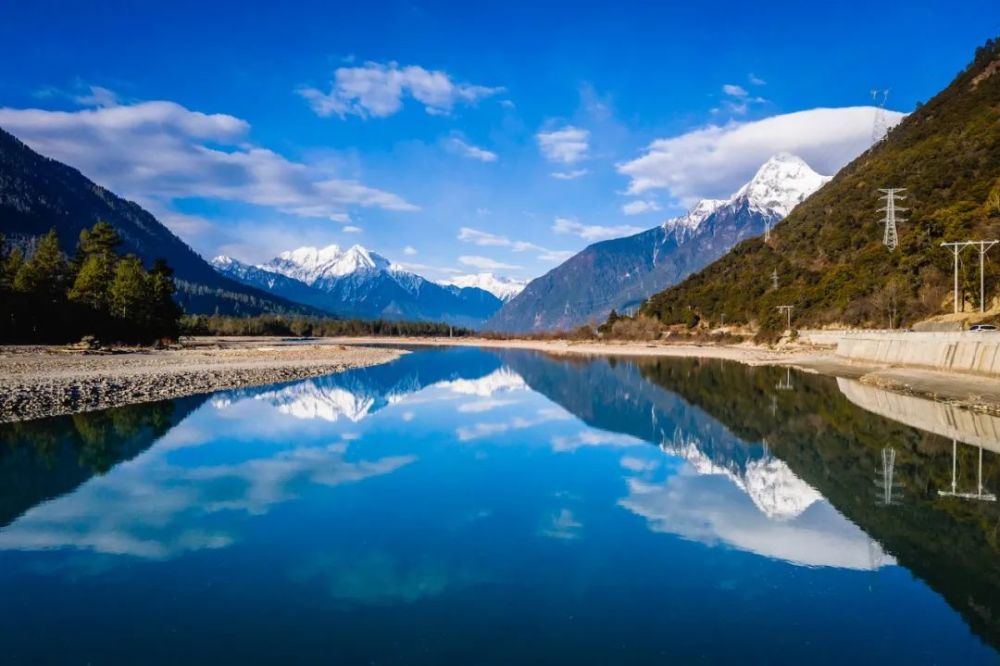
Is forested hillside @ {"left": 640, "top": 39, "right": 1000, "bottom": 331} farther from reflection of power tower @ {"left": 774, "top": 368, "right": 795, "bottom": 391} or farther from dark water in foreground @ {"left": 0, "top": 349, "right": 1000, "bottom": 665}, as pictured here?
dark water in foreground @ {"left": 0, "top": 349, "right": 1000, "bottom": 665}

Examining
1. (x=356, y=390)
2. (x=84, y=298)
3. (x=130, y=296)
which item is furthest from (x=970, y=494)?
(x=84, y=298)

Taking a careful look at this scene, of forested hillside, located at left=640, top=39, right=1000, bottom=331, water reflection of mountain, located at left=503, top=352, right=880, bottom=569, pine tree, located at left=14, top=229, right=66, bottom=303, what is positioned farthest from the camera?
forested hillside, located at left=640, top=39, right=1000, bottom=331

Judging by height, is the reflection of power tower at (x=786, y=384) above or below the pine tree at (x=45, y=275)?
below

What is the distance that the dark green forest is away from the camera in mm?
53312

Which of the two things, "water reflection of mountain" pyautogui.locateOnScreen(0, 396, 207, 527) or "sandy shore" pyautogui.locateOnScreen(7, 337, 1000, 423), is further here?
"sandy shore" pyautogui.locateOnScreen(7, 337, 1000, 423)

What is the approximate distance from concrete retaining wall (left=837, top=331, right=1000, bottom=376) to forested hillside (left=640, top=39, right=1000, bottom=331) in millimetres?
9715

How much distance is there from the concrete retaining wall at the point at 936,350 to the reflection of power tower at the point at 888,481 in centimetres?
1433

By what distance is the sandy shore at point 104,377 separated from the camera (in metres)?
24.1

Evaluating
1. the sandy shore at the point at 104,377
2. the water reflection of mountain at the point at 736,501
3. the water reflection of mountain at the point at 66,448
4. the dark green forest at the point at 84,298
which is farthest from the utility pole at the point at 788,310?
the water reflection of mountain at the point at 66,448

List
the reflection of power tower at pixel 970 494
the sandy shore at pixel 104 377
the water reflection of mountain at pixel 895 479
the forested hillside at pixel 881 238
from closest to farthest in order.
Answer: the water reflection of mountain at pixel 895 479 < the reflection of power tower at pixel 970 494 < the sandy shore at pixel 104 377 < the forested hillside at pixel 881 238

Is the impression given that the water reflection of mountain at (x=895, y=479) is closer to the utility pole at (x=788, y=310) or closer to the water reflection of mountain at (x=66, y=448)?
the water reflection of mountain at (x=66, y=448)

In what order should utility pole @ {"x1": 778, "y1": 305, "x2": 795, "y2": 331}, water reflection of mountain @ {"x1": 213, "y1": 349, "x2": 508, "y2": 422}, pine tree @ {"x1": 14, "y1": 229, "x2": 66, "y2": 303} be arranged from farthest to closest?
utility pole @ {"x1": 778, "y1": 305, "x2": 795, "y2": 331} < pine tree @ {"x1": 14, "y1": 229, "x2": 66, "y2": 303} < water reflection of mountain @ {"x1": 213, "y1": 349, "x2": 508, "y2": 422}

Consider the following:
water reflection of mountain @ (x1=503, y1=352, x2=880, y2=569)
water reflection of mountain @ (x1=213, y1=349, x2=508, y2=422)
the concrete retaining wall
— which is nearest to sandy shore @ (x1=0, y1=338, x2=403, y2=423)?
water reflection of mountain @ (x1=213, y1=349, x2=508, y2=422)

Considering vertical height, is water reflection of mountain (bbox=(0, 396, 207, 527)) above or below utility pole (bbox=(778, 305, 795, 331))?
below
